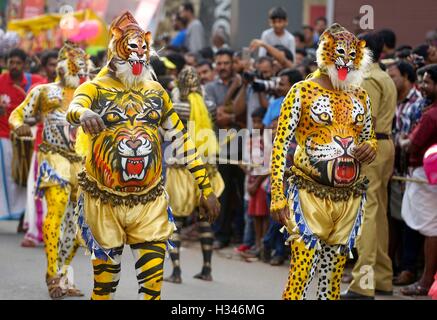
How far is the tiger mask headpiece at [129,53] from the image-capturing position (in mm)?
6727

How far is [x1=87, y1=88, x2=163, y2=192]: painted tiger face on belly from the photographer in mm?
6633

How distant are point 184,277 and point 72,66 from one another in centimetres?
244

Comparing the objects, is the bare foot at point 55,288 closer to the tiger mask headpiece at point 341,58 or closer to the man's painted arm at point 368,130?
the man's painted arm at point 368,130

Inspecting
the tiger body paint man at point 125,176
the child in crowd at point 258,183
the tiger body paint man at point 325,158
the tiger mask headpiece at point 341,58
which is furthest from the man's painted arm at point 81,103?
the child in crowd at point 258,183

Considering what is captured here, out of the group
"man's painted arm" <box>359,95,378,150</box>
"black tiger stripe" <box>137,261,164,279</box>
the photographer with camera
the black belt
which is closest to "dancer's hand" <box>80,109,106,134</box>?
"black tiger stripe" <box>137,261,164,279</box>

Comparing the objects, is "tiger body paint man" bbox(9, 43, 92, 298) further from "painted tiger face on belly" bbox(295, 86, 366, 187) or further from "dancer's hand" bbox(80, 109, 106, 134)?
"painted tiger face on belly" bbox(295, 86, 366, 187)

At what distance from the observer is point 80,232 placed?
270 inches

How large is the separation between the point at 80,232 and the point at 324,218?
168 centimetres

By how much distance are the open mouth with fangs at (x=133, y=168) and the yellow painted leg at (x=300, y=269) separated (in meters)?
1.17

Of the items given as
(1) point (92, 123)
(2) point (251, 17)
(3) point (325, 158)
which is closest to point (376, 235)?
(3) point (325, 158)

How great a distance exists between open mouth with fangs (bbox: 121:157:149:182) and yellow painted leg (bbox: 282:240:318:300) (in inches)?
46.1

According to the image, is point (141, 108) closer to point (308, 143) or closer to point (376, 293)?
point (308, 143)

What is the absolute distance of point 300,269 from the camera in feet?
22.4

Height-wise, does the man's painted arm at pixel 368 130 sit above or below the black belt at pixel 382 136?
above
